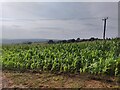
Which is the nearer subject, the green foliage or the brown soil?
the brown soil

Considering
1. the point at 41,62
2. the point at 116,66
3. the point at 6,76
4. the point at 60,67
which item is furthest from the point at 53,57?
the point at 116,66

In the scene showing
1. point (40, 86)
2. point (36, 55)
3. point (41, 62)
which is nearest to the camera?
point (40, 86)

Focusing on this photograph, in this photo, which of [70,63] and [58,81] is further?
[70,63]

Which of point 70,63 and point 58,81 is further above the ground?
point 70,63

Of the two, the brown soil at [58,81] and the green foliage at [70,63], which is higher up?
the green foliage at [70,63]

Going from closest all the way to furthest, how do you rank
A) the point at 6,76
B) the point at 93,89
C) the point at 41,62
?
1. the point at 93,89
2. the point at 6,76
3. the point at 41,62

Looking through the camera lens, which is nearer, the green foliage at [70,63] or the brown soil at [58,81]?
the brown soil at [58,81]

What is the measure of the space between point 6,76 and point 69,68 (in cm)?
234

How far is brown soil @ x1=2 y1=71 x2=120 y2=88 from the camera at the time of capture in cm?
763

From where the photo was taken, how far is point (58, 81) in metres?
8.14

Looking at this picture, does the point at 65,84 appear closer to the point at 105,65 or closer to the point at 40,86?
the point at 40,86

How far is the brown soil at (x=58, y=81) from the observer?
763 cm

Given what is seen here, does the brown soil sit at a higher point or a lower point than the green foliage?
lower

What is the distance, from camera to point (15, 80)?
876cm
